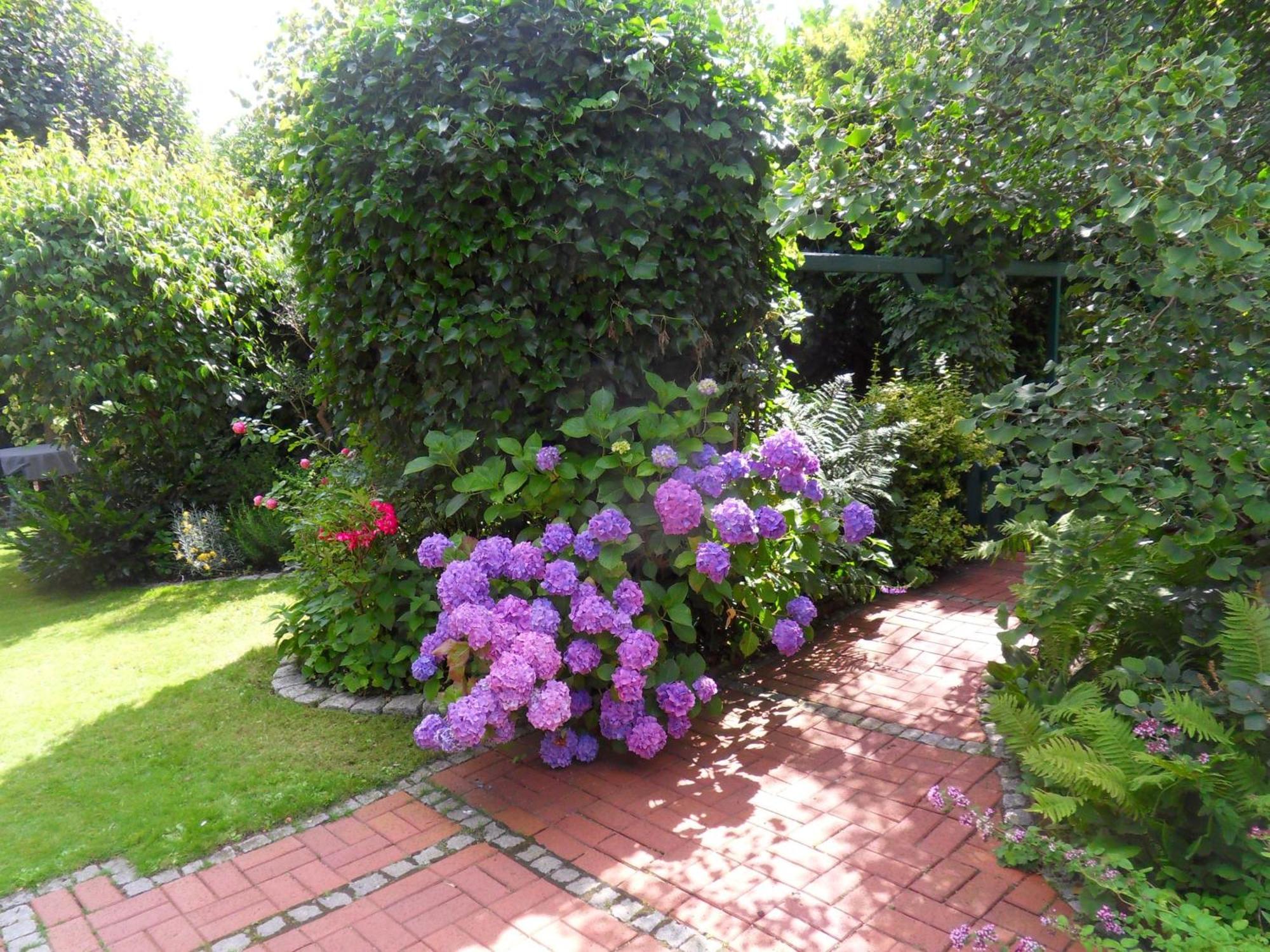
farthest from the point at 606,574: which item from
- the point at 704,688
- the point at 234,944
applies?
the point at 234,944

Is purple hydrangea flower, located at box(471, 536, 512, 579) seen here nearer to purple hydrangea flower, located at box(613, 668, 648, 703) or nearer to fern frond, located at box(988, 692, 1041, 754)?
purple hydrangea flower, located at box(613, 668, 648, 703)

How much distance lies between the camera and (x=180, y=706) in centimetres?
411

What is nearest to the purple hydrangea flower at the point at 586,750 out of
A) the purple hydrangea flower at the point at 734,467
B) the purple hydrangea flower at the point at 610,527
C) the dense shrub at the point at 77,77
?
the purple hydrangea flower at the point at 610,527

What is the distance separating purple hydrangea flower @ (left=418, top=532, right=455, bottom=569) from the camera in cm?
340

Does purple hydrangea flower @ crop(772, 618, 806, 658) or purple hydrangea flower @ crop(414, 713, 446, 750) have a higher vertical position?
purple hydrangea flower @ crop(772, 618, 806, 658)

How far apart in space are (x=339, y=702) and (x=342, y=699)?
0.12ft

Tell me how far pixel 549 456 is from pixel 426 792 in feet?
4.57

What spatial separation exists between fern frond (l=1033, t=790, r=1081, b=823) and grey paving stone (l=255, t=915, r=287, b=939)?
2.22 m

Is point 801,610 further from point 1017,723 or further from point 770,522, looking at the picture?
point 1017,723

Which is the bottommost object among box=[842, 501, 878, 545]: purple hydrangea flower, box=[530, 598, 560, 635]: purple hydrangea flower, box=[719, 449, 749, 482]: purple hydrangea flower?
box=[530, 598, 560, 635]: purple hydrangea flower

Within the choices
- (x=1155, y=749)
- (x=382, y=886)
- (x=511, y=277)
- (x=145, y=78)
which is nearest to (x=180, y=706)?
(x=382, y=886)

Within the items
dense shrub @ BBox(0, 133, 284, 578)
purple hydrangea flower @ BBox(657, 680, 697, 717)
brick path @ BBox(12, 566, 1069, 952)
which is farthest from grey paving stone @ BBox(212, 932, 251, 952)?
dense shrub @ BBox(0, 133, 284, 578)

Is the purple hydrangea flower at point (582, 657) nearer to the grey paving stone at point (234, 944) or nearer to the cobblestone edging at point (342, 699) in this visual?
the cobblestone edging at point (342, 699)

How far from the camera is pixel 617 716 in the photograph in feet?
10.5
